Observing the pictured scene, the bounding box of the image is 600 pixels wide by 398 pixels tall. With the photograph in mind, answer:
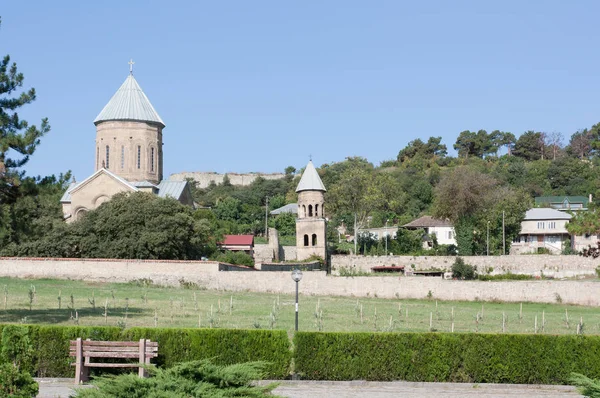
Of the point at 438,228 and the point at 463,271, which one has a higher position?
the point at 438,228

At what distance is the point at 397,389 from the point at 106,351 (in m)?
5.18

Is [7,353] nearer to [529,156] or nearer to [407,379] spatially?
[407,379]

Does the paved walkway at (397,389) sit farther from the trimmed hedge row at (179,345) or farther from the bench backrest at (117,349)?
the bench backrest at (117,349)

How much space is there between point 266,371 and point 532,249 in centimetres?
5097

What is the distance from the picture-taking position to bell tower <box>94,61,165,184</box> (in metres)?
51.6

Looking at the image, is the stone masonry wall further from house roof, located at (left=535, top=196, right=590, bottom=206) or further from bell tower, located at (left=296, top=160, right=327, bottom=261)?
house roof, located at (left=535, top=196, right=590, bottom=206)

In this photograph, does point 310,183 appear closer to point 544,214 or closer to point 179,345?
point 544,214

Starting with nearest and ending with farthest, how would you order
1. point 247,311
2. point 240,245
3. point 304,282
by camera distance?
point 247,311
point 304,282
point 240,245

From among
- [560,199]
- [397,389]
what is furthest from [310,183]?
[397,389]

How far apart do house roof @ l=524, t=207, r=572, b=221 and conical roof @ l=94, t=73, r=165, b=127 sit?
3166cm

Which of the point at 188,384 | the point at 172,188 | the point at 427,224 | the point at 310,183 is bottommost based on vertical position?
the point at 188,384

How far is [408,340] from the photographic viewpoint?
15523mm

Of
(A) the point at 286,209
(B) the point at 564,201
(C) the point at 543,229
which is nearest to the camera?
(C) the point at 543,229

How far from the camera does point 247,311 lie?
1061 inches
